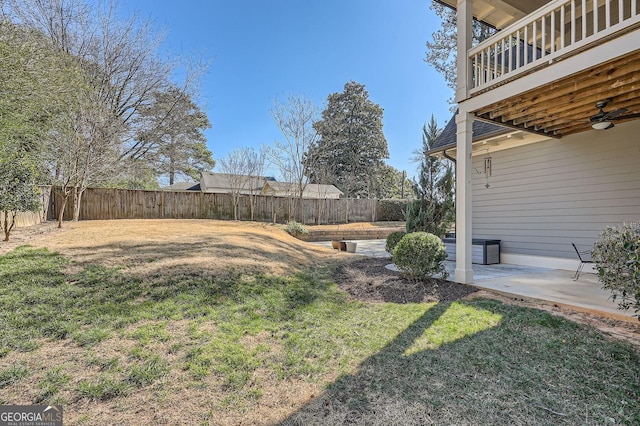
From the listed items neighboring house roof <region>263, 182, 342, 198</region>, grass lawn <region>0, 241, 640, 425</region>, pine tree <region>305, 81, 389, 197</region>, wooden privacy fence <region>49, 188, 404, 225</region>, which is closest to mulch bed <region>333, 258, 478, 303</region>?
grass lawn <region>0, 241, 640, 425</region>

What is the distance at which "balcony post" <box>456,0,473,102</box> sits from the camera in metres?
4.76

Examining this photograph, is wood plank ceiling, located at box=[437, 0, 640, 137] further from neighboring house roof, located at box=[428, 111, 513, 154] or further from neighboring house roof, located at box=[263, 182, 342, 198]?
neighboring house roof, located at box=[263, 182, 342, 198]

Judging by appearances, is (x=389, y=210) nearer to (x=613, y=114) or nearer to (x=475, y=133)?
(x=475, y=133)

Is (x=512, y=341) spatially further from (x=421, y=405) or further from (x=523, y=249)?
(x=523, y=249)

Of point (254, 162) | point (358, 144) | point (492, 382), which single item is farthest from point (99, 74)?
point (358, 144)

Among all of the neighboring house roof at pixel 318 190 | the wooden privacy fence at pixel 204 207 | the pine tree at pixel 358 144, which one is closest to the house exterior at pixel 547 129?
the wooden privacy fence at pixel 204 207

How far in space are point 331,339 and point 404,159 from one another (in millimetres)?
31053

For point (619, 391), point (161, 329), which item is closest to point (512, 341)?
point (619, 391)

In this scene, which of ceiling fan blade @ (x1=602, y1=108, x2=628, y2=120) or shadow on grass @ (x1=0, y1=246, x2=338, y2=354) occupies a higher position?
ceiling fan blade @ (x1=602, y1=108, x2=628, y2=120)

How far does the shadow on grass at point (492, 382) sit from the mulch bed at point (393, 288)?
1133 mm

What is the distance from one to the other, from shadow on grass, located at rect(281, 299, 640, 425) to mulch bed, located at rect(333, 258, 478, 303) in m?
1.13

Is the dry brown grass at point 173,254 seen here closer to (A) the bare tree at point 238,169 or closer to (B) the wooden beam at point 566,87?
(B) the wooden beam at point 566,87

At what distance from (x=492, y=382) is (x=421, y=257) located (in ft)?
8.91

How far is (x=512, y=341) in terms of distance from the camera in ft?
9.64
